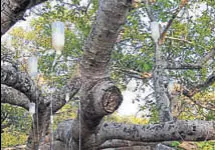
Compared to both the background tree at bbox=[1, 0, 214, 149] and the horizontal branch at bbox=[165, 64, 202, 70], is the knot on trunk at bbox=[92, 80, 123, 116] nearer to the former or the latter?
the background tree at bbox=[1, 0, 214, 149]

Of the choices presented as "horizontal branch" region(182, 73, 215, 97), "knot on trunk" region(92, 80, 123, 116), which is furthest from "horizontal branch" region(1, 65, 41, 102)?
"horizontal branch" region(182, 73, 215, 97)

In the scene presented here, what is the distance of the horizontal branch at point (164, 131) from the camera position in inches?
67.5

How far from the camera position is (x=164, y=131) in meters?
1.76

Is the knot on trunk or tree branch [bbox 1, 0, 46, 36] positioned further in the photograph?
the knot on trunk

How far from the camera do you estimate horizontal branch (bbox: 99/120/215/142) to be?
5.63 feet

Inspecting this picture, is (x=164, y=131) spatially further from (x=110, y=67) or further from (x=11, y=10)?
(x=11, y=10)

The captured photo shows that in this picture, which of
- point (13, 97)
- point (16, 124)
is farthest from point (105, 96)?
point (16, 124)

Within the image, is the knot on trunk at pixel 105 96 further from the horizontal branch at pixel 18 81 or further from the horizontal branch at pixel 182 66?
the horizontal branch at pixel 182 66

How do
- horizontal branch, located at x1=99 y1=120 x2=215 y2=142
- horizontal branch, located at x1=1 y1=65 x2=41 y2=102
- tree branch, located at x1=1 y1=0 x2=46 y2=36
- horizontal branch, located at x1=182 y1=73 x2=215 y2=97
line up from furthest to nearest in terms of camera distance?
horizontal branch, located at x1=182 y1=73 x2=215 y2=97 < horizontal branch, located at x1=99 y1=120 x2=215 y2=142 < horizontal branch, located at x1=1 y1=65 x2=41 y2=102 < tree branch, located at x1=1 y1=0 x2=46 y2=36

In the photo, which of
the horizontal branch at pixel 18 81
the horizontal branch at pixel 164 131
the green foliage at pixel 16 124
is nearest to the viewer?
the horizontal branch at pixel 18 81

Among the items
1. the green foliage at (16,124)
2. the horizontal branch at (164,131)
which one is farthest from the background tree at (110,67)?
the green foliage at (16,124)

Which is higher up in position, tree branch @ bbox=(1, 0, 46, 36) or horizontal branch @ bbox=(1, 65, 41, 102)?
tree branch @ bbox=(1, 0, 46, 36)

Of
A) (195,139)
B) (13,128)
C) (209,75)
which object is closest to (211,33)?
(209,75)

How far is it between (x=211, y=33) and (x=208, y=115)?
0.82 metres
